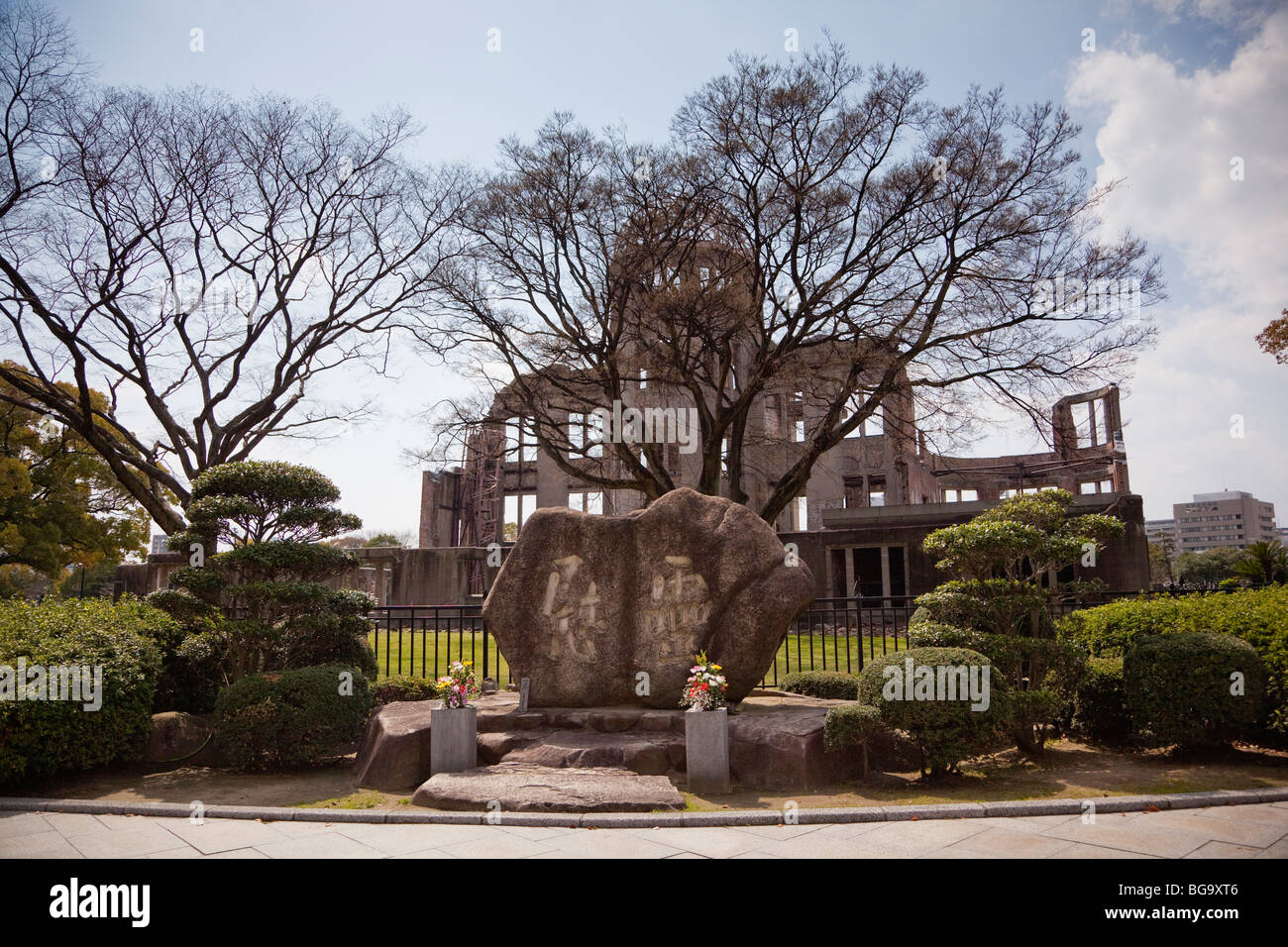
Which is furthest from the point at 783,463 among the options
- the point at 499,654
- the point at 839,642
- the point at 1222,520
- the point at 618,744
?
the point at 1222,520

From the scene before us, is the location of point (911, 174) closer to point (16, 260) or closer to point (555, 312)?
point (555, 312)

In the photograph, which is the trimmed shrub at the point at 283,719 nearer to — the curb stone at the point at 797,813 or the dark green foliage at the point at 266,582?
the dark green foliage at the point at 266,582

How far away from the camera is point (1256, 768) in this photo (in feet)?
25.4

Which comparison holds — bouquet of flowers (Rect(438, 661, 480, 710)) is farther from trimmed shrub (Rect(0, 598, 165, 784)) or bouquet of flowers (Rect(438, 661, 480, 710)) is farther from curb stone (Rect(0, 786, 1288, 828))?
trimmed shrub (Rect(0, 598, 165, 784))

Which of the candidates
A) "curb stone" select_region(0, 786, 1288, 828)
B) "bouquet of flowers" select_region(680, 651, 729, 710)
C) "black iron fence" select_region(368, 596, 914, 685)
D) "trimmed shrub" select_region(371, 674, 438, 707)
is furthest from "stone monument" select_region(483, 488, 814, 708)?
"curb stone" select_region(0, 786, 1288, 828)

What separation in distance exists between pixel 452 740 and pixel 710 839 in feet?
10.6

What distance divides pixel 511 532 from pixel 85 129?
33479 mm

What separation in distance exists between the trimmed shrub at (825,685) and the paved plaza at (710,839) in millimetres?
4331

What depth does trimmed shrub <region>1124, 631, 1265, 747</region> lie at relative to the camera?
7.84 metres

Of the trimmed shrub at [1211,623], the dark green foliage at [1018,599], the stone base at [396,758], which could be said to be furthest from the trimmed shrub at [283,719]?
the trimmed shrub at [1211,623]

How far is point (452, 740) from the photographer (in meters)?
8.10

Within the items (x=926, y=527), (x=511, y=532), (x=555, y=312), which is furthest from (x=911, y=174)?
(x=511, y=532)

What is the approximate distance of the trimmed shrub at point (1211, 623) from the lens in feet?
25.8

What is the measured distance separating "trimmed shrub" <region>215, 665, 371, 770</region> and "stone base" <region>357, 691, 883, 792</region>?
0.39 meters
